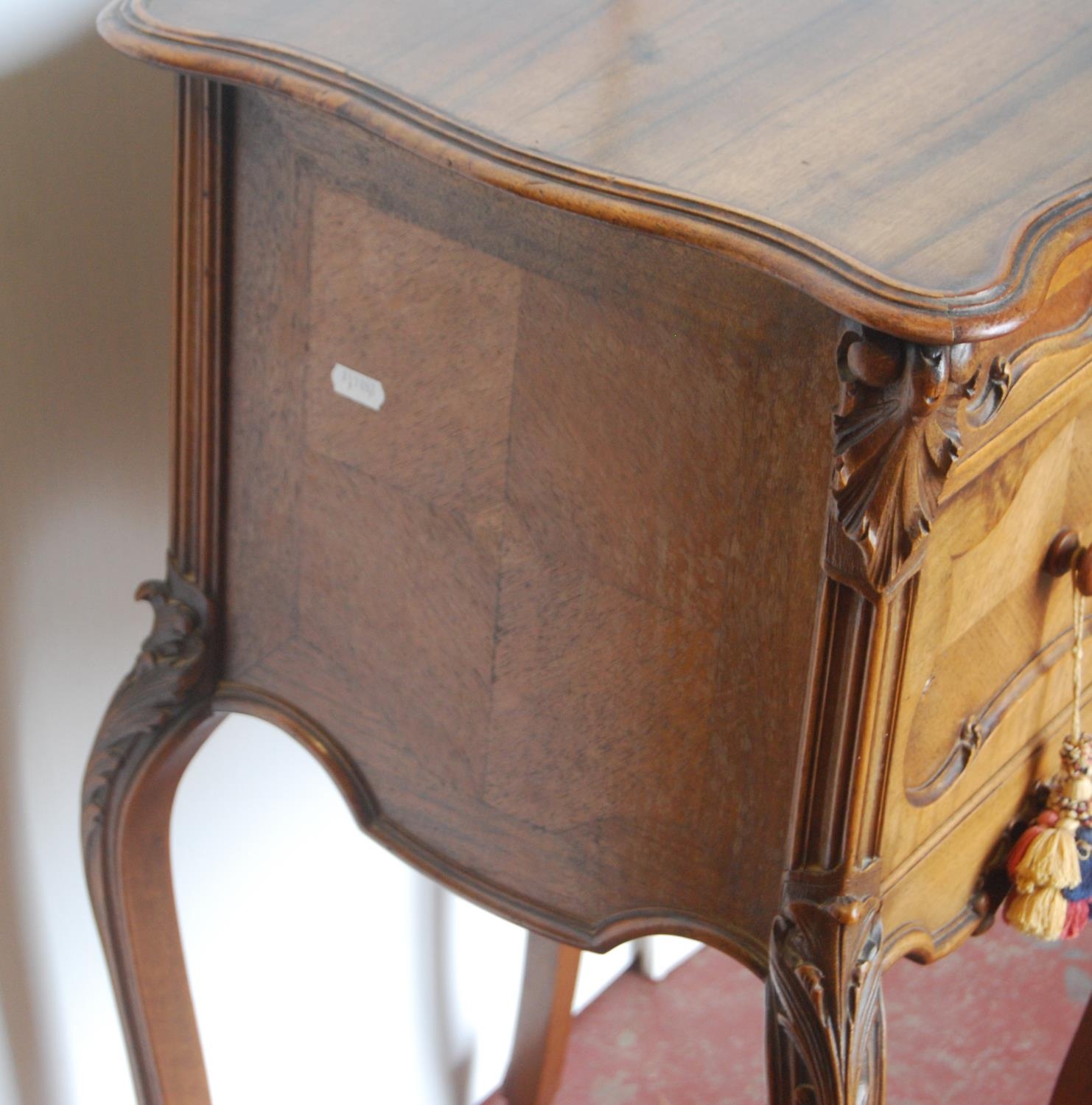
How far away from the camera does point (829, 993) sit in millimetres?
686

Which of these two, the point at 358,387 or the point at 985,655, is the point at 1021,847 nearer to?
the point at 985,655

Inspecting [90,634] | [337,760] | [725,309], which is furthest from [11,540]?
[725,309]

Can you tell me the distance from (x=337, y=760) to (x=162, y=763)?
11cm

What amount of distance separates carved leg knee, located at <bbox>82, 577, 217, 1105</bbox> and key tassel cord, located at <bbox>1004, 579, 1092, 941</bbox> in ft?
1.48

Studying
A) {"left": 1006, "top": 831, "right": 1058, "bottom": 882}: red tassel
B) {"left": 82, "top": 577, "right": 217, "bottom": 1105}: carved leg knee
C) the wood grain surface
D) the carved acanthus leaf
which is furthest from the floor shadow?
the wood grain surface

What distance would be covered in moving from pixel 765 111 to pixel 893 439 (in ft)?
0.53

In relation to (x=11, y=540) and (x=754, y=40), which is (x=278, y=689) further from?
(x=754, y=40)

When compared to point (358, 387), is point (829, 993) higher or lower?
lower

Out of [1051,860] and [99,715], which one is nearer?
[1051,860]

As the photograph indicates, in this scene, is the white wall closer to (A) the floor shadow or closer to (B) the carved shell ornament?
(A) the floor shadow

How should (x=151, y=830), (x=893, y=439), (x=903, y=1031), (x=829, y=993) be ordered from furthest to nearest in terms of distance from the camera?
1. (x=903, y=1031)
2. (x=151, y=830)
3. (x=829, y=993)
4. (x=893, y=439)

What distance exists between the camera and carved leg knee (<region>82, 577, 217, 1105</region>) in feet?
2.91

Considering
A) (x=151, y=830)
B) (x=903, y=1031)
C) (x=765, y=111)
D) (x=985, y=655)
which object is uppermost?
(x=765, y=111)

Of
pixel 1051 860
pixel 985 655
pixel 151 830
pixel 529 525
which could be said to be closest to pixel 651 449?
pixel 529 525
